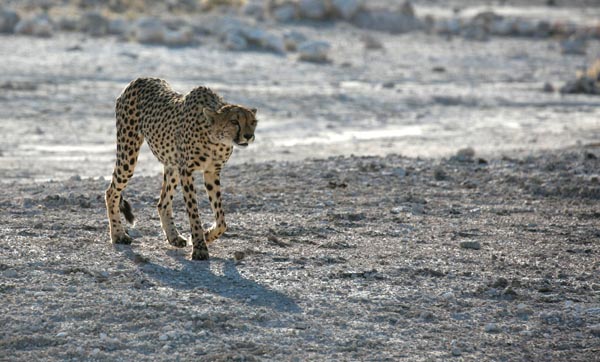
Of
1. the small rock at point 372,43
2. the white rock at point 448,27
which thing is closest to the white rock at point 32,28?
the small rock at point 372,43

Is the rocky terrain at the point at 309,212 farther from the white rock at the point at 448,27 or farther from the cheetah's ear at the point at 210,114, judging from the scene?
the white rock at the point at 448,27

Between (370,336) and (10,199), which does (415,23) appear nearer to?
(10,199)

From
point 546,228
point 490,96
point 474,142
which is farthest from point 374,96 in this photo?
point 546,228

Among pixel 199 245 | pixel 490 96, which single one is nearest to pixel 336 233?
pixel 199 245

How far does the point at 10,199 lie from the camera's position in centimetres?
1046

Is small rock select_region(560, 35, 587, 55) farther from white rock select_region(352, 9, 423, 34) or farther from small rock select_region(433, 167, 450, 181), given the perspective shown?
small rock select_region(433, 167, 450, 181)

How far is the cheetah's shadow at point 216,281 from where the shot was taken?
24.8 feet

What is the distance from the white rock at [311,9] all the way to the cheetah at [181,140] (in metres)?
20.9

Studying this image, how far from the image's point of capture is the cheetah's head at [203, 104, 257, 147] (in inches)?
321

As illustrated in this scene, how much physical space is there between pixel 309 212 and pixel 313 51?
44.6 ft

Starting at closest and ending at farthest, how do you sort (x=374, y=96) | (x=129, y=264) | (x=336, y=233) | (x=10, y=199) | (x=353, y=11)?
(x=129, y=264) → (x=336, y=233) → (x=10, y=199) → (x=374, y=96) → (x=353, y=11)

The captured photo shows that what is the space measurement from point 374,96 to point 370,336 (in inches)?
534

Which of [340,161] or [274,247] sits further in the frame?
[340,161]

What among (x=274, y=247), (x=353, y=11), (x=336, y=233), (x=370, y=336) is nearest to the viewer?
(x=370, y=336)
